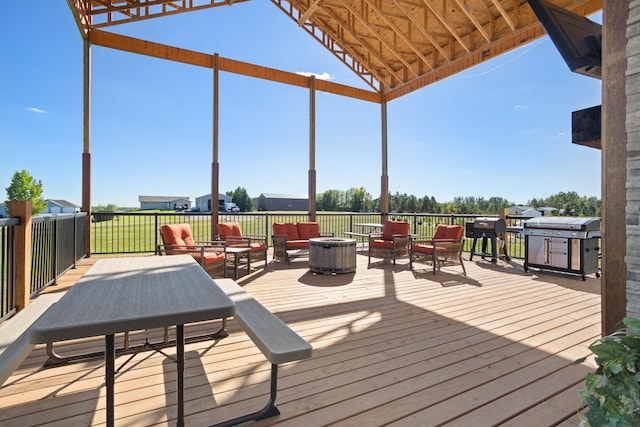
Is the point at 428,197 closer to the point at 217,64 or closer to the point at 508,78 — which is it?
the point at 508,78

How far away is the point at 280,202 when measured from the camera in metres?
43.3

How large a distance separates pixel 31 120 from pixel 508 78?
34.5 m

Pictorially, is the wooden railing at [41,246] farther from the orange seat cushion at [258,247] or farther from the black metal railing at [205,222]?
→ the orange seat cushion at [258,247]

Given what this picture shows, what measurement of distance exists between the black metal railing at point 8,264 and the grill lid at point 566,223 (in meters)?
7.05

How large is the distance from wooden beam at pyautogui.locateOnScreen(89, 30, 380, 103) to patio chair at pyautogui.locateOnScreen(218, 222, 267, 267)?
3.88 m

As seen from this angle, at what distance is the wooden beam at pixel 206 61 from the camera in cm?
626

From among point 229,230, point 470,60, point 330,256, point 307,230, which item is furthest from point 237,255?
point 470,60

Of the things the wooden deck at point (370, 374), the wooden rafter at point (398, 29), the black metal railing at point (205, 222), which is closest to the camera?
the wooden deck at point (370, 374)

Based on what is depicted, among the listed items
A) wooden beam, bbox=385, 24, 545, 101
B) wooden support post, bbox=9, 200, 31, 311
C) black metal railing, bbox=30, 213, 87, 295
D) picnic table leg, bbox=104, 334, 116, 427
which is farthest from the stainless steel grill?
black metal railing, bbox=30, 213, 87, 295

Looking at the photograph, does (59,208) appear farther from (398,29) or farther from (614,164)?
(614,164)

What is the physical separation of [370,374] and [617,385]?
1323 mm

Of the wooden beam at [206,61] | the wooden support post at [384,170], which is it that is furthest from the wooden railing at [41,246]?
the wooden beam at [206,61]

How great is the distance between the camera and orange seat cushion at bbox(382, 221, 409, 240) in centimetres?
636

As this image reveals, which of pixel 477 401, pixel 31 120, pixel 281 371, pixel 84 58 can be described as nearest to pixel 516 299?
pixel 477 401
